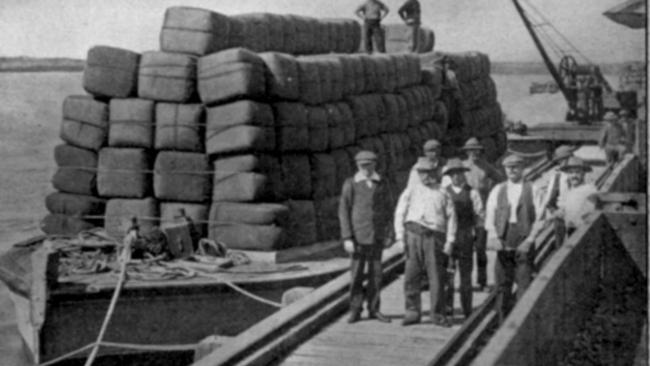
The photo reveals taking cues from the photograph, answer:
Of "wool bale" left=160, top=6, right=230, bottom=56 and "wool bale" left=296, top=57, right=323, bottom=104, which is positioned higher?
"wool bale" left=160, top=6, right=230, bottom=56

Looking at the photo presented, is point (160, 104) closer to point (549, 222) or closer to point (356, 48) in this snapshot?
point (549, 222)

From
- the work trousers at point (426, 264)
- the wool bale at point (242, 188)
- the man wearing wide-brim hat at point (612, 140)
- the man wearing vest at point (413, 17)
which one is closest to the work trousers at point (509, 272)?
the work trousers at point (426, 264)

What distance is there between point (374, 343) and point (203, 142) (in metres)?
4.48

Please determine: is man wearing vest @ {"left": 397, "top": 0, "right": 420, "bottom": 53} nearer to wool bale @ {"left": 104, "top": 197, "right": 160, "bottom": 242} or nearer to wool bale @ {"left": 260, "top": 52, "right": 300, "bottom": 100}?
wool bale @ {"left": 260, "top": 52, "right": 300, "bottom": 100}

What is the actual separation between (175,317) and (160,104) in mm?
2760

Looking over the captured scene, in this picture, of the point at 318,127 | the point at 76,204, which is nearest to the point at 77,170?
the point at 76,204

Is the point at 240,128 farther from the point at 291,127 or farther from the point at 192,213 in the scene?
the point at 192,213

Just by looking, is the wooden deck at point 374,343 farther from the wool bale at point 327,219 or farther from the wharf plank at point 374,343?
the wool bale at point 327,219

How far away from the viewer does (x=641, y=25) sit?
26.7 ft

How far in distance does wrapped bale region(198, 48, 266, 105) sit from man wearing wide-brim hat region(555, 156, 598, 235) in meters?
3.59

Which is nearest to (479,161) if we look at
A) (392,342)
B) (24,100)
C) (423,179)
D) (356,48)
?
(423,179)

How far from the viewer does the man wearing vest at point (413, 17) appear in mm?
18875

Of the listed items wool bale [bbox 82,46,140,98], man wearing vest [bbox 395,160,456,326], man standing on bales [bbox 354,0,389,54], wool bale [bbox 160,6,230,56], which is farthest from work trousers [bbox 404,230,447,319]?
man standing on bales [bbox 354,0,389,54]

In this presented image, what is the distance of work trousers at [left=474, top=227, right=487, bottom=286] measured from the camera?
8.03 meters
